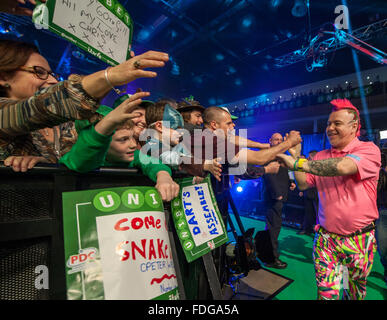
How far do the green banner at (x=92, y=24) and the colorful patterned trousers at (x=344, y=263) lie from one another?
2.61m

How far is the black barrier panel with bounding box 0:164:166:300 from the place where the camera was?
649 mm

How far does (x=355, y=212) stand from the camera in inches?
66.2

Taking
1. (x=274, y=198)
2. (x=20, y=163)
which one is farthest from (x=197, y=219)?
(x=274, y=198)

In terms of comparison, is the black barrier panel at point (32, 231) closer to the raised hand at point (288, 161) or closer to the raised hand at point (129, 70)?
the raised hand at point (129, 70)

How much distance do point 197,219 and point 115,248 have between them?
0.60m

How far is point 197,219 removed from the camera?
122cm

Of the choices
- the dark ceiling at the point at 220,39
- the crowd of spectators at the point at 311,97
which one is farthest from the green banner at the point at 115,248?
the crowd of spectators at the point at 311,97

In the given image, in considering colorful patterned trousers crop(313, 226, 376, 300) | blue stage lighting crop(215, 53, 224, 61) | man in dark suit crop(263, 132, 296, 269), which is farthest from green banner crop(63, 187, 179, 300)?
blue stage lighting crop(215, 53, 224, 61)

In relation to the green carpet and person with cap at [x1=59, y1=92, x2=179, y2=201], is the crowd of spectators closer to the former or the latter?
the green carpet

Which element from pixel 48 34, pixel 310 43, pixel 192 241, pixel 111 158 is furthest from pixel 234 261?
pixel 48 34

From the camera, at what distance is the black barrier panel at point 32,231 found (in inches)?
25.6

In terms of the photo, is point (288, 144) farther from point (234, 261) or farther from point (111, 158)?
point (111, 158)
